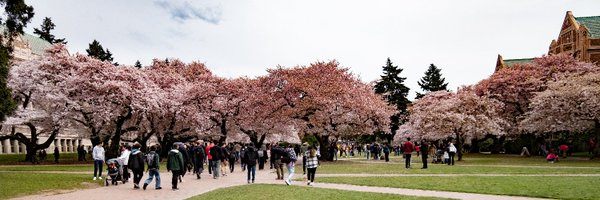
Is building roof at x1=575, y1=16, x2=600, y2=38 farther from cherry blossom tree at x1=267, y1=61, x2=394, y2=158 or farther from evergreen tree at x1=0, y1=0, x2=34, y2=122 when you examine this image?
evergreen tree at x1=0, y1=0, x2=34, y2=122

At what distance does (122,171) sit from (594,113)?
30270 millimetres

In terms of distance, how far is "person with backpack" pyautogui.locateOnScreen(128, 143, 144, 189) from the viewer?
17266mm

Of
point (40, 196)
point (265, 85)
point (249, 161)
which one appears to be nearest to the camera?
point (40, 196)

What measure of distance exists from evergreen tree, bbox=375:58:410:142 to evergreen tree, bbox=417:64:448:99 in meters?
6.75

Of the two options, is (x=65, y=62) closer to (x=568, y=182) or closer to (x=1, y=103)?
(x=1, y=103)

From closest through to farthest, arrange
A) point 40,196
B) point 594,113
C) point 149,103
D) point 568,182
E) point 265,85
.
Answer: point 40,196 < point 568,182 < point 594,113 < point 149,103 < point 265,85

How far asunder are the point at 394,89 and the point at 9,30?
52.7 m

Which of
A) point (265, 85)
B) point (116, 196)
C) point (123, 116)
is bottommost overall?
point (116, 196)

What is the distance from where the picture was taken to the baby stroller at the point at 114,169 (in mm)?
18531

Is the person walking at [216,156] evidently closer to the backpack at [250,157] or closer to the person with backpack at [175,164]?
the backpack at [250,157]

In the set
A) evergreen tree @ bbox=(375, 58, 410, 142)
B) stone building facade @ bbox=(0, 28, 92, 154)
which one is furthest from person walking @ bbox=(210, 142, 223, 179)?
evergreen tree @ bbox=(375, 58, 410, 142)

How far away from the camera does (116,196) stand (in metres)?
15.1

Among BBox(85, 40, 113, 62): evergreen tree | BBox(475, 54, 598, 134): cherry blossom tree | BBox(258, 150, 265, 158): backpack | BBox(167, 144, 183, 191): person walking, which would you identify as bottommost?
BBox(258, 150, 265, 158): backpack

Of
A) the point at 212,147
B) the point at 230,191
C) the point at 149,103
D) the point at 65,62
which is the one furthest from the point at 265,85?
the point at 230,191
